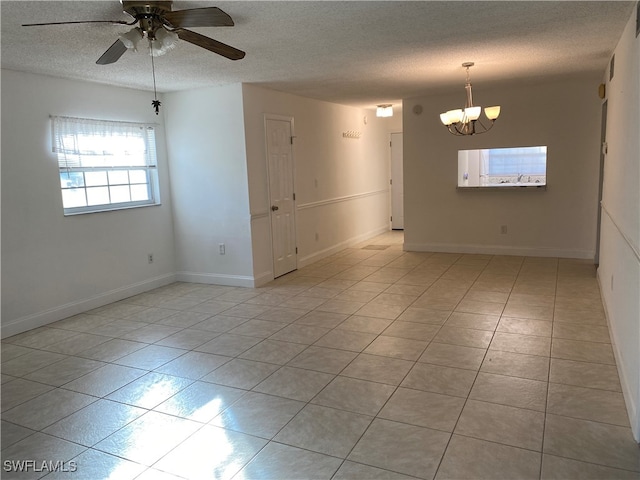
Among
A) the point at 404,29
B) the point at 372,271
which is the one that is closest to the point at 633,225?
the point at 404,29

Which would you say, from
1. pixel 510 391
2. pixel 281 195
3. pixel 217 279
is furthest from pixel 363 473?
pixel 281 195

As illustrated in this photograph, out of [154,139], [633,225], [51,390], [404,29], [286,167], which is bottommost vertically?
[51,390]

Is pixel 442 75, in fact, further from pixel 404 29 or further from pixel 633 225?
pixel 633 225

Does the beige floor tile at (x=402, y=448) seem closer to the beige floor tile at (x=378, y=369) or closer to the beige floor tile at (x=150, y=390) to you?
the beige floor tile at (x=378, y=369)

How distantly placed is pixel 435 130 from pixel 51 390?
579 cm

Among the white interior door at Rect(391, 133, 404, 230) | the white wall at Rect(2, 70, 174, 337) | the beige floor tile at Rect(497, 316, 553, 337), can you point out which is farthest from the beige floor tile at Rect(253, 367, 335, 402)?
the white interior door at Rect(391, 133, 404, 230)

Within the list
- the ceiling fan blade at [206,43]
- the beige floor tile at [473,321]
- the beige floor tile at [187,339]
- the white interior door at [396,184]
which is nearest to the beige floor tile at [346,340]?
the beige floor tile at [473,321]

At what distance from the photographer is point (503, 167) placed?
6887mm

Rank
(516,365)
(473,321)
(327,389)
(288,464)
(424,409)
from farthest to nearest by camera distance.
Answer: (473,321)
(516,365)
(327,389)
(424,409)
(288,464)

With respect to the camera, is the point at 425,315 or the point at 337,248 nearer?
the point at 425,315

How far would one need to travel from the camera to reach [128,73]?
4.48 metres

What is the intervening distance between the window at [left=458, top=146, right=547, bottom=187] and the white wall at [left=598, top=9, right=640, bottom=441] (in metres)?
2.44

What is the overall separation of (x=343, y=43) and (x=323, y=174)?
349 cm

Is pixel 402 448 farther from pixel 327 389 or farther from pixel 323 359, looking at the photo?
pixel 323 359
